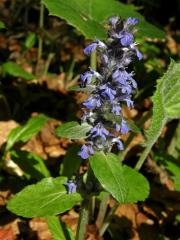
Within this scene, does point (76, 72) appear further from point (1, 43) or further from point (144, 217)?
point (144, 217)

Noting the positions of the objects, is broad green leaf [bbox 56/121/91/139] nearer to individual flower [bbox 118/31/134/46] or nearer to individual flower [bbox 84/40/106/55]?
individual flower [bbox 84/40/106/55]

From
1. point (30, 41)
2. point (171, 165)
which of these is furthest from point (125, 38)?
point (30, 41)

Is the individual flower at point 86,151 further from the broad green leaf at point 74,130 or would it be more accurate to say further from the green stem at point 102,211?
the green stem at point 102,211

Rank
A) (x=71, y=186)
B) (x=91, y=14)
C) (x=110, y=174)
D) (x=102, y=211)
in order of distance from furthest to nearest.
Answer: (x=91, y=14) < (x=102, y=211) < (x=71, y=186) < (x=110, y=174)

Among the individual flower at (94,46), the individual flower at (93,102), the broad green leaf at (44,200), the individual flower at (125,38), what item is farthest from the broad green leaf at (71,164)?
the individual flower at (125,38)

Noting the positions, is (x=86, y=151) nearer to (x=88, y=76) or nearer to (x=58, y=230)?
(x=88, y=76)
